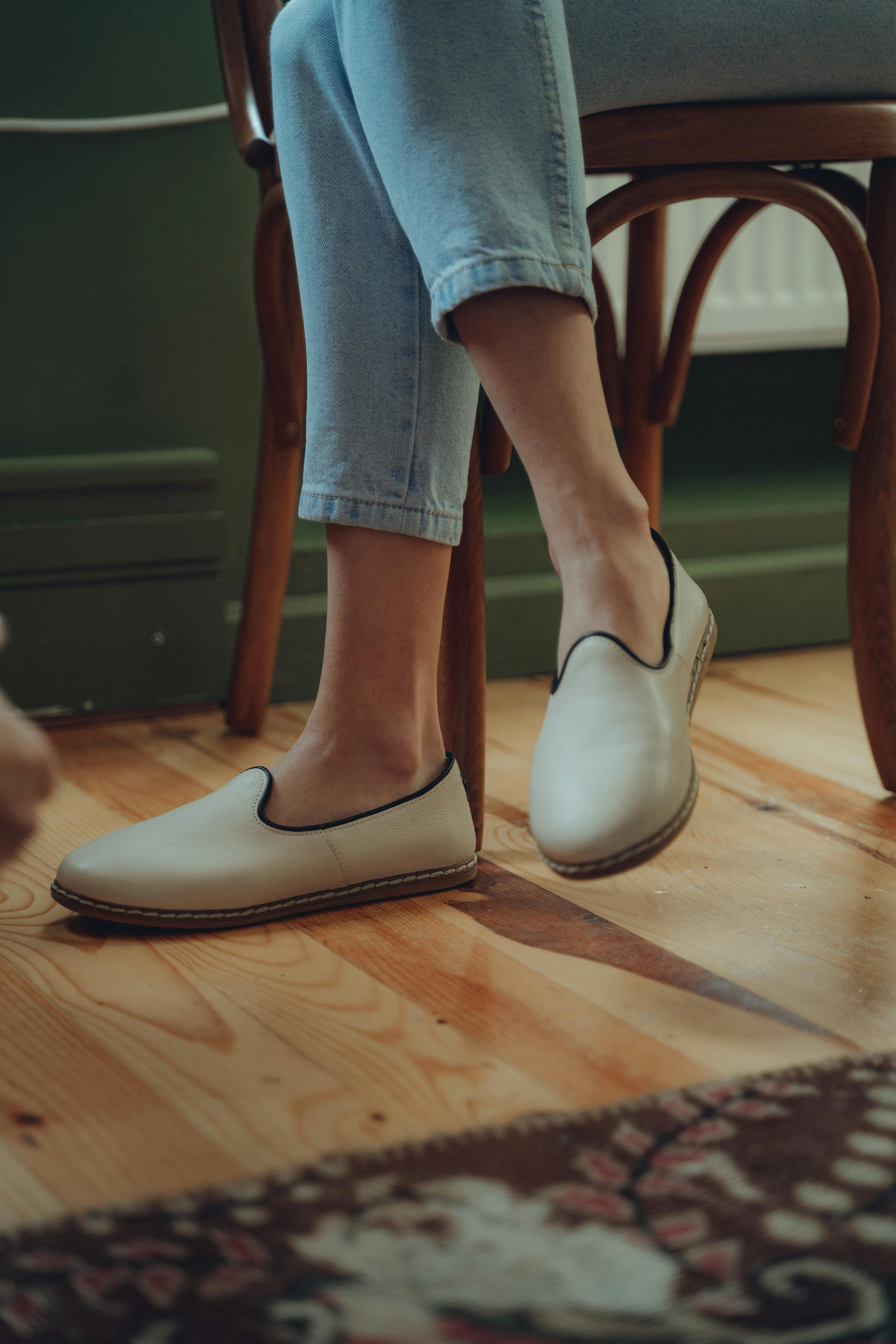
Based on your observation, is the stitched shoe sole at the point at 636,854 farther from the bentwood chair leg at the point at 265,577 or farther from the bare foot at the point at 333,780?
the bentwood chair leg at the point at 265,577

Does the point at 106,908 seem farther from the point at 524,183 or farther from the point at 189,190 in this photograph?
the point at 189,190

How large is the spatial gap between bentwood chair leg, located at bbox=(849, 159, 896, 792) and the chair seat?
2.9 inches

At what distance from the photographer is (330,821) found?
0.80m

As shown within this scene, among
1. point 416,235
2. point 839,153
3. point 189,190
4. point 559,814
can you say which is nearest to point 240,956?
point 559,814

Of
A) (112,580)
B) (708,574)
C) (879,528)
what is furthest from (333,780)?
→ (708,574)

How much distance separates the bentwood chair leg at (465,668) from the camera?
0.88 metres

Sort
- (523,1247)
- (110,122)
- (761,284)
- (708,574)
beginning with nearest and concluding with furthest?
(523,1247) < (110,122) < (708,574) < (761,284)

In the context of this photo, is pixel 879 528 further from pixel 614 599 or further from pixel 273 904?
→ pixel 273 904

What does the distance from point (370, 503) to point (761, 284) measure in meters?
1.19

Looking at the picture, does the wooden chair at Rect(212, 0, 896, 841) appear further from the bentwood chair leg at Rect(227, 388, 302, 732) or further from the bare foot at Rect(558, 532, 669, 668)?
the bare foot at Rect(558, 532, 669, 668)

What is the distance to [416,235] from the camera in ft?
2.19

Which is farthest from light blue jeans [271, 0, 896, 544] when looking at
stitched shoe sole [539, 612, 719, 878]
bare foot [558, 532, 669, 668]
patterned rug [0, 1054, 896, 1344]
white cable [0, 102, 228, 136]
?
white cable [0, 102, 228, 136]

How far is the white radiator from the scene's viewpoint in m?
1.72

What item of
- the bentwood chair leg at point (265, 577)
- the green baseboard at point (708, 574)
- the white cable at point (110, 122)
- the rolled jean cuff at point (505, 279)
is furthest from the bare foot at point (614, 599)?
the white cable at point (110, 122)
